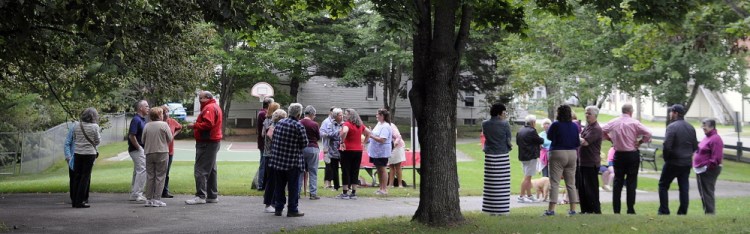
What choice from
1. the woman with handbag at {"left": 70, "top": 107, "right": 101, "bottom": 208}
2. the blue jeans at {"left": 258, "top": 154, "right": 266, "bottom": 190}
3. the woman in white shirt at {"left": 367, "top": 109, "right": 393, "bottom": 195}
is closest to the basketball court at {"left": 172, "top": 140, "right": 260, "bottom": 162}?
the blue jeans at {"left": 258, "top": 154, "right": 266, "bottom": 190}

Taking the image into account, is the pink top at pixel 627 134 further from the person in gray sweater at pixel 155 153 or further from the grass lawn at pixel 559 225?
the person in gray sweater at pixel 155 153

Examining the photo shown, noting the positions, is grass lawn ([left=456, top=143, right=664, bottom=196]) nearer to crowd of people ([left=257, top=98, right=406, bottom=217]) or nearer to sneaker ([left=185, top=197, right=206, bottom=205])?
crowd of people ([left=257, top=98, right=406, bottom=217])

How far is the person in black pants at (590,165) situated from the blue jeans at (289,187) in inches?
172

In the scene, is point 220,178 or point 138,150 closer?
point 138,150

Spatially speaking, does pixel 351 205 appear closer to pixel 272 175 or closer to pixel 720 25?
pixel 272 175

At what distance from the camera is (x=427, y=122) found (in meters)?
9.36

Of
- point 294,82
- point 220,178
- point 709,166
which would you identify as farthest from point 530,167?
point 294,82

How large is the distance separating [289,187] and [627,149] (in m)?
5.25

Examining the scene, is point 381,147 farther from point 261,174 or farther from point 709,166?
point 709,166

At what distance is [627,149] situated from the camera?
12109mm

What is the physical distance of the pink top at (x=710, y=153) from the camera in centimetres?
1277

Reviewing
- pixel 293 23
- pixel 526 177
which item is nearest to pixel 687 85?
pixel 526 177

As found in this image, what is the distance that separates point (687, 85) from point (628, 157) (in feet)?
79.2

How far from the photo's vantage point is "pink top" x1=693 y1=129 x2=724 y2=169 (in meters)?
12.8
